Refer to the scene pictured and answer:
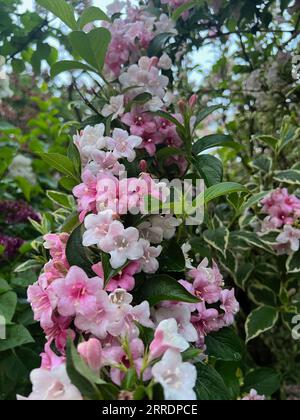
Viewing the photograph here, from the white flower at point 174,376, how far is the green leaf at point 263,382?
2.32 ft

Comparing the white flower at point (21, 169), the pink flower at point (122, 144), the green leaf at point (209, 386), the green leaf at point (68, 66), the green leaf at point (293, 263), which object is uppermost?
the green leaf at point (68, 66)

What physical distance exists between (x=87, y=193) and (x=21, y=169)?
132 cm

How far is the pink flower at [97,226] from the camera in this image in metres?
0.72

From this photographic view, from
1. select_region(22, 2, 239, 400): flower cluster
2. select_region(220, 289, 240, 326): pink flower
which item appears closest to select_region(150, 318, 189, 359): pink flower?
select_region(22, 2, 239, 400): flower cluster

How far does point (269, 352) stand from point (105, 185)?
1361mm

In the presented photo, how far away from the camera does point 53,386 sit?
1.84ft

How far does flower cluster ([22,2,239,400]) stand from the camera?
566 millimetres

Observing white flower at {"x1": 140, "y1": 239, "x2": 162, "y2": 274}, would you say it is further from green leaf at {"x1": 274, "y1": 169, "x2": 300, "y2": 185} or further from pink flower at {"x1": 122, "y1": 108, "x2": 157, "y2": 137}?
green leaf at {"x1": 274, "y1": 169, "x2": 300, "y2": 185}

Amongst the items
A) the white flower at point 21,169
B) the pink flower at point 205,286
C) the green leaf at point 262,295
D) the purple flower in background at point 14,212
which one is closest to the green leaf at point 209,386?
the pink flower at point 205,286

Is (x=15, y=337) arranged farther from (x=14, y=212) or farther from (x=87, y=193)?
(x=14, y=212)

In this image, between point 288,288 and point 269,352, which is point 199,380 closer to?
point 288,288

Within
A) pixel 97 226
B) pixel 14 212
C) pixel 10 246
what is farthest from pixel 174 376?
pixel 14 212

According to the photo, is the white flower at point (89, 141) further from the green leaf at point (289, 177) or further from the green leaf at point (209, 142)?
the green leaf at point (289, 177)

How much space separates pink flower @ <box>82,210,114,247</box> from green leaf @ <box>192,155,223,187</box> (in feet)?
1.00
